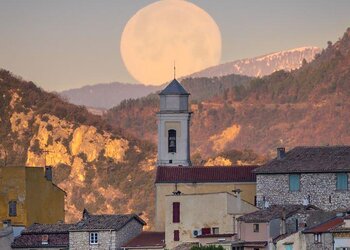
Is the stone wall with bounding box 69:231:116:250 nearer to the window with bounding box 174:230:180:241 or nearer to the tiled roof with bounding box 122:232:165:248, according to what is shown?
the tiled roof with bounding box 122:232:165:248

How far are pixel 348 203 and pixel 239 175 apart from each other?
8240 mm

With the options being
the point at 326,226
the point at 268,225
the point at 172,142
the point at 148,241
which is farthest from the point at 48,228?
the point at 172,142

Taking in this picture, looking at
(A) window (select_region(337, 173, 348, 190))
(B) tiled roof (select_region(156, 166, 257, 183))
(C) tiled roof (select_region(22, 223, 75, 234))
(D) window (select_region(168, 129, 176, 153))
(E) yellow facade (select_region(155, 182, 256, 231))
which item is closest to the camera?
(A) window (select_region(337, 173, 348, 190))

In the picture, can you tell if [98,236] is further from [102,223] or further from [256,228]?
[256,228]

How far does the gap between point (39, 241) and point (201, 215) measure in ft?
28.6

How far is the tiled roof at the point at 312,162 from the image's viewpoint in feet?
336

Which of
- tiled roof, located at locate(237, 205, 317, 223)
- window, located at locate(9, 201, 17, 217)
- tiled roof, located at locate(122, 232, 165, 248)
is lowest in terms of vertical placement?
tiled roof, located at locate(122, 232, 165, 248)

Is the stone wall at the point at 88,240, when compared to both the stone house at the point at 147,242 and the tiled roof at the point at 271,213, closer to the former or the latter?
the stone house at the point at 147,242

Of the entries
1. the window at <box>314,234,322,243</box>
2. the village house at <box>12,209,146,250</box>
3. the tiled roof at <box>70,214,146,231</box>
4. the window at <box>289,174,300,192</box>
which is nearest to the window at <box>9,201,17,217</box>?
the village house at <box>12,209,146,250</box>

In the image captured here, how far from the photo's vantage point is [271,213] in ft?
324

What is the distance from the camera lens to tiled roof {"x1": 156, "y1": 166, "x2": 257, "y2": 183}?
108062 mm

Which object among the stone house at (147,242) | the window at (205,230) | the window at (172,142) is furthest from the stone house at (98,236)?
the window at (172,142)

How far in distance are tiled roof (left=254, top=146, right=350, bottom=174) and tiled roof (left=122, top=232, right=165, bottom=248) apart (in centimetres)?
580

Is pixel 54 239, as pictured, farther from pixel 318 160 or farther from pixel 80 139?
pixel 80 139
